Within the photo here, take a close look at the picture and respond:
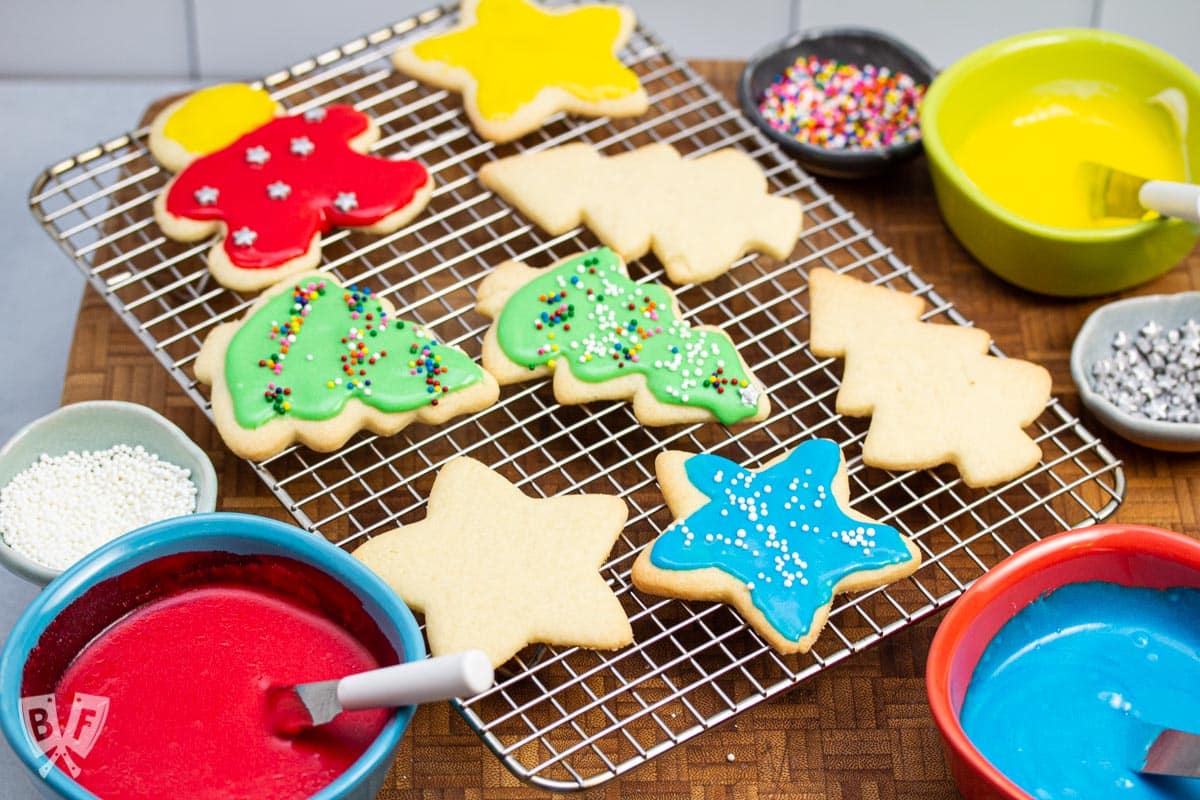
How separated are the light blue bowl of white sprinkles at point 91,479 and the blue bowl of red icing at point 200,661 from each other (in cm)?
21

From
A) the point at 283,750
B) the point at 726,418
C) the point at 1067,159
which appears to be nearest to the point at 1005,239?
the point at 1067,159

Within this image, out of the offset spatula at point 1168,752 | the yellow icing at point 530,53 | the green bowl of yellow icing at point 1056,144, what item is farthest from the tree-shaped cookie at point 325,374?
the offset spatula at point 1168,752

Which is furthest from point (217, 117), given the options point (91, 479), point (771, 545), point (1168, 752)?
point (1168, 752)

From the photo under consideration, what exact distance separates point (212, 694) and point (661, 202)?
0.98m

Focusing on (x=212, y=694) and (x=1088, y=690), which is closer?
(x=212, y=694)

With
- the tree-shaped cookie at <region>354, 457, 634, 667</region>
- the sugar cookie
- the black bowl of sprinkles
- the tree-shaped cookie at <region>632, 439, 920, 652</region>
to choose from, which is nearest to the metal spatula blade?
the tree-shaped cookie at <region>632, 439, 920, 652</region>

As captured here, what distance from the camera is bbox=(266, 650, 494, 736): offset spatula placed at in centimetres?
158

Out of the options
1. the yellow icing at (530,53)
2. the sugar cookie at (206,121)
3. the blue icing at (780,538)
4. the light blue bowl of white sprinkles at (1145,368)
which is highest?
the yellow icing at (530,53)

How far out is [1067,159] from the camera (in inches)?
96.2

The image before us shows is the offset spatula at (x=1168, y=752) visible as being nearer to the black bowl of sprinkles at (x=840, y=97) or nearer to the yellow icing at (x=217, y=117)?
the black bowl of sprinkles at (x=840, y=97)

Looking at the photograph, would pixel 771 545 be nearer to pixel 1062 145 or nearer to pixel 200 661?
pixel 200 661

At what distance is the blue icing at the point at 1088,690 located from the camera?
177cm

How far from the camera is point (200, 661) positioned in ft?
5.81

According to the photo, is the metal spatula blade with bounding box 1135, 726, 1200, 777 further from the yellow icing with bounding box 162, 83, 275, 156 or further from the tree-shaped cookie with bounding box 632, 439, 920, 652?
the yellow icing with bounding box 162, 83, 275, 156
